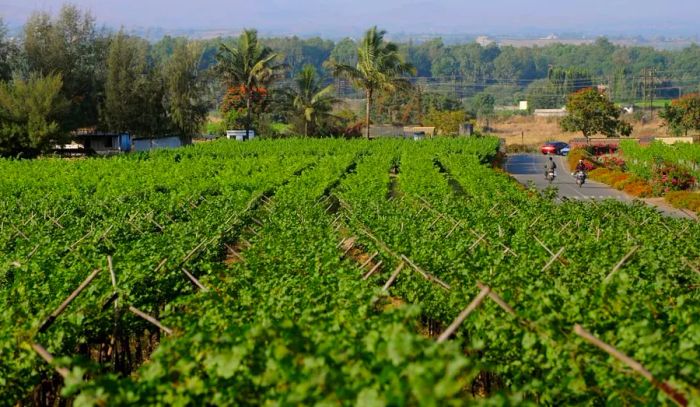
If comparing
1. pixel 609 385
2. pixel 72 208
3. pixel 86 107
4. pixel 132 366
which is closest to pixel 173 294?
pixel 132 366

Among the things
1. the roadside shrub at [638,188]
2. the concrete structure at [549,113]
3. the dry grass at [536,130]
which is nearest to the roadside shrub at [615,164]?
the roadside shrub at [638,188]

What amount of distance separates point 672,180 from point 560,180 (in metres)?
8.97

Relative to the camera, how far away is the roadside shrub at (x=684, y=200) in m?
35.8

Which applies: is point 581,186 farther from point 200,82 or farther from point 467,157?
point 200,82

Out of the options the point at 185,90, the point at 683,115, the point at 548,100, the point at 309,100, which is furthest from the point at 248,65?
the point at 548,100

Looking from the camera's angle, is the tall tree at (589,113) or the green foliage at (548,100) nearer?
the tall tree at (589,113)

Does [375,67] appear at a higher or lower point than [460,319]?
higher

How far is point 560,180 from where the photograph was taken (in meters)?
51.0

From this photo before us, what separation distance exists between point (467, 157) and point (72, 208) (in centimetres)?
2876

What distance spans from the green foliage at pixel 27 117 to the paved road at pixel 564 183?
26.5m

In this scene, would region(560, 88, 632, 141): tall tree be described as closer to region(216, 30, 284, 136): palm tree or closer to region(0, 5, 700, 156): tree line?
region(0, 5, 700, 156): tree line

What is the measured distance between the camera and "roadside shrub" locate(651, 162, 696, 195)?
140ft

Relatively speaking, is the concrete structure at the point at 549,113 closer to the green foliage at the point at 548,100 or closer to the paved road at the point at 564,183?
the green foliage at the point at 548,100

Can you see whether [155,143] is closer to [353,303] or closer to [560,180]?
[560,180]
